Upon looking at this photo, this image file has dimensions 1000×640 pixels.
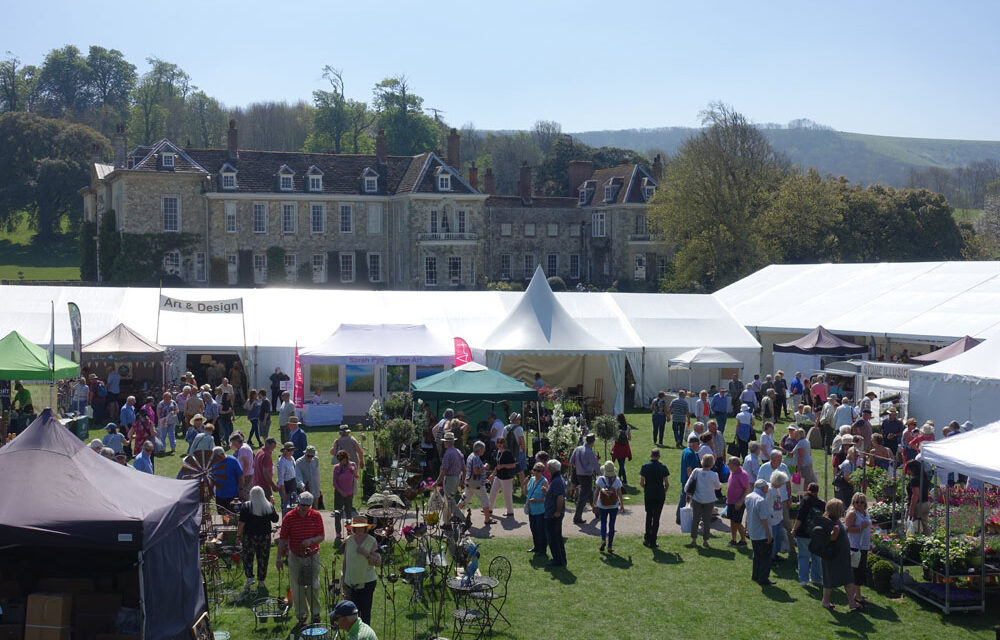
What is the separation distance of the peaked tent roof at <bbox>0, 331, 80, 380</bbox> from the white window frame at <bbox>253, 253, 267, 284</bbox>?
32.3 m

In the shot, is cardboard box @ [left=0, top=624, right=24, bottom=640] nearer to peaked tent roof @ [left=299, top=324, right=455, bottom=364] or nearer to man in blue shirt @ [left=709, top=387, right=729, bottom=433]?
peaked tent roof @ [left=299, top=324, right=455, bottom=364]

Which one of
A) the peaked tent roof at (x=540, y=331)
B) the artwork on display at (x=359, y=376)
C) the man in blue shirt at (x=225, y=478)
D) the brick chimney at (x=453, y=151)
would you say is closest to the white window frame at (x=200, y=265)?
the brick chimney at (x=453, y=151)

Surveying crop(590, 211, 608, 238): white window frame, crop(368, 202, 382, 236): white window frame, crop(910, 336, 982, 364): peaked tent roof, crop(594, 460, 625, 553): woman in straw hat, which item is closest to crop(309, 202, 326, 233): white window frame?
crop(368, 202, 382, 236): white window frame

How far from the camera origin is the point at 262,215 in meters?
50.6

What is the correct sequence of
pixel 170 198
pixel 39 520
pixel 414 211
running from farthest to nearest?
pixel 414 211, pixel 170 198, pixel 39 520

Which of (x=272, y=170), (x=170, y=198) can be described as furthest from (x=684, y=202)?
(x=170, y=198)

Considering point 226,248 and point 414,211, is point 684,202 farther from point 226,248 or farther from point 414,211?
point 226,248

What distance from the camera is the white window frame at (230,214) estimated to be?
4981cm

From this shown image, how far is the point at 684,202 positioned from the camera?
165 ft

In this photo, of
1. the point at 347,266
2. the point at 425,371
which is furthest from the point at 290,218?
the point at 425,371

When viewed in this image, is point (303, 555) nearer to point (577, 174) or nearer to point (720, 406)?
point (720, 406)

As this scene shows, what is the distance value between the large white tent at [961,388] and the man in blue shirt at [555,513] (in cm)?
999

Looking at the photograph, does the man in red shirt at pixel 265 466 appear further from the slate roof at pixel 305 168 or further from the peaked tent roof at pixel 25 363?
the slate roof at pixel 305 168

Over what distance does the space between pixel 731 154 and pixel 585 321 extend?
27.3 m
